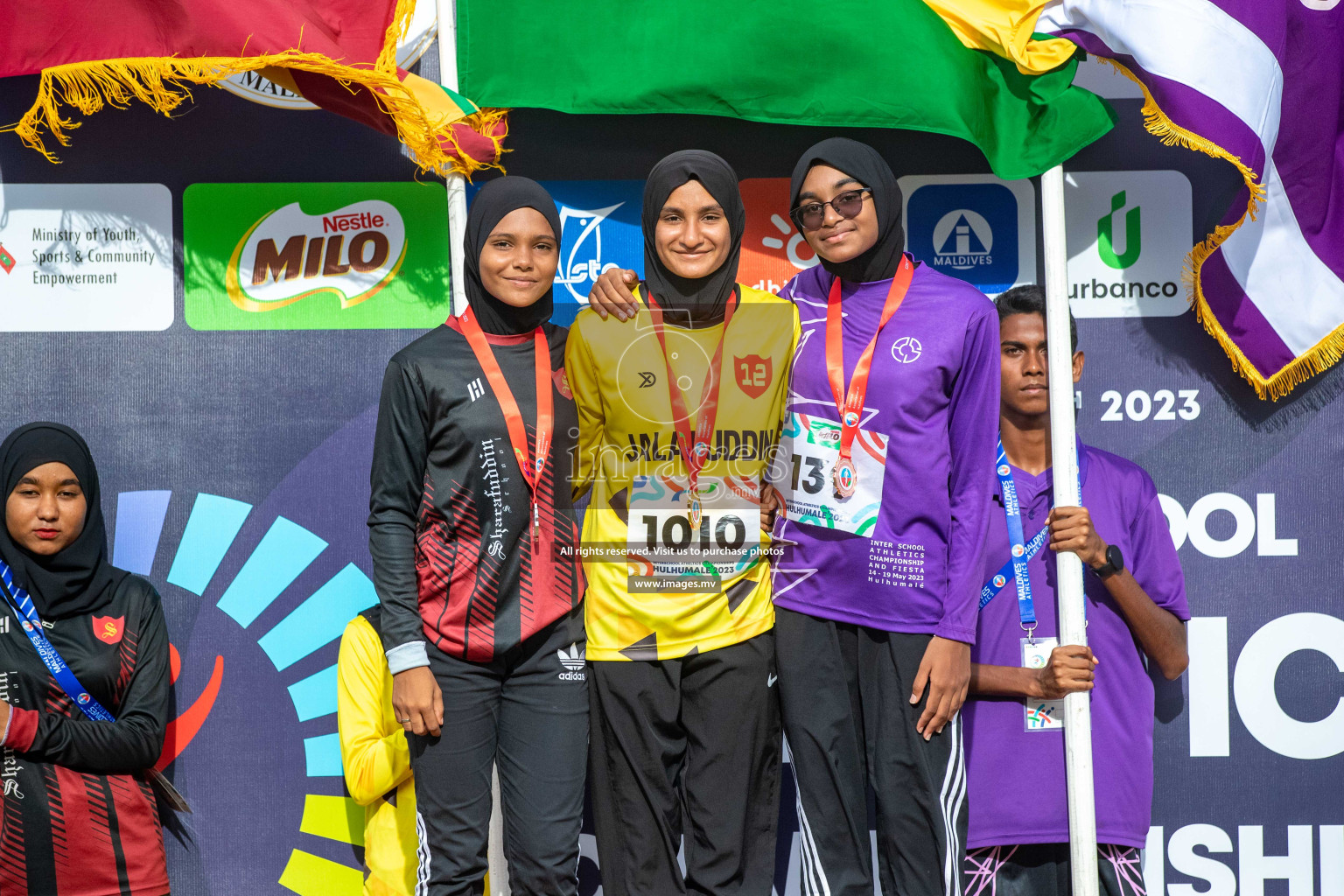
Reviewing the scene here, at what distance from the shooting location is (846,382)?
9.53 feet

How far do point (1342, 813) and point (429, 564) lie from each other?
3.21 m

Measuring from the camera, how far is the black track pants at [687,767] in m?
2.76

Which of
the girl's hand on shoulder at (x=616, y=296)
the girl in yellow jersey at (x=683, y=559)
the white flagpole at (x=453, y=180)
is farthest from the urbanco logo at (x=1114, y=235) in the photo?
the white flagpole at (x=453, y=180)

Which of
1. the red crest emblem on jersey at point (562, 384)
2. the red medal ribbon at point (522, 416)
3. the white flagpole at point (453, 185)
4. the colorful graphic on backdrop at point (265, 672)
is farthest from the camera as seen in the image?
the colorful graphic on backdrop at point (265, 672)

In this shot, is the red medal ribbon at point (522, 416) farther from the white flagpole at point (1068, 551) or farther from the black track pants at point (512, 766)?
the white flagpole at point (1068, 551)

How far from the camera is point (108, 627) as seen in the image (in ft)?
10.9

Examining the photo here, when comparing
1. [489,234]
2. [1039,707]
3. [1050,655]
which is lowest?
[1039,707]

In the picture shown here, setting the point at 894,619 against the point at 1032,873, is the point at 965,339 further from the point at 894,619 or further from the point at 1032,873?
the point at 1032,873

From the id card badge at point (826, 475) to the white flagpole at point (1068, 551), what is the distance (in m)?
0.73

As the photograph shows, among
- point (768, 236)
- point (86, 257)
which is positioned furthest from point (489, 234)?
point (86, 257)

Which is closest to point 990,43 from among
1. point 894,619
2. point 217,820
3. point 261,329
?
point 894,619

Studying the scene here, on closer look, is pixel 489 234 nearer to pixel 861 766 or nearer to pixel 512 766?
pixel 512 766

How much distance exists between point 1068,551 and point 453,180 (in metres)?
2.20

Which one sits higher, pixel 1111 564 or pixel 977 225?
pixel 977 225
